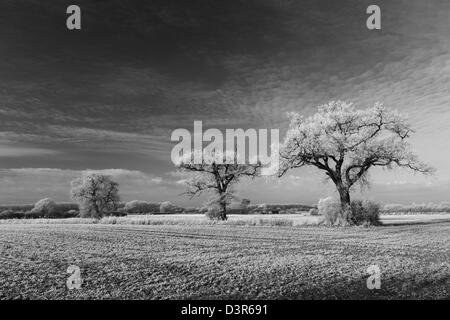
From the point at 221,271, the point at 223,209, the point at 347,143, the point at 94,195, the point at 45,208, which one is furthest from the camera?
the point at 45,208

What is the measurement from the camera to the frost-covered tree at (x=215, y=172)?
1917 inches

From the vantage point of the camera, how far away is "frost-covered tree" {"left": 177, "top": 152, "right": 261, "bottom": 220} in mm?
48688

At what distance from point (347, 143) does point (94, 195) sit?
4368 cm

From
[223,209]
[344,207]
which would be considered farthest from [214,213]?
[344,207]

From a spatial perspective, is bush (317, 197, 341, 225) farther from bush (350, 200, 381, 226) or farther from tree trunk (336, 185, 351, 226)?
bush (350, 200, 381, 226)

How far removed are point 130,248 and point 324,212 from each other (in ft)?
79.0

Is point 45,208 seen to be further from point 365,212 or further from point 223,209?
point 365,212

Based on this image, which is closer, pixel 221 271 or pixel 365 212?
pixel 221 271

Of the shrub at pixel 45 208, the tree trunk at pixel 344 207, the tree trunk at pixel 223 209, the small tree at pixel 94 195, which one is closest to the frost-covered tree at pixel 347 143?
the tree trunk at pixel 344 207

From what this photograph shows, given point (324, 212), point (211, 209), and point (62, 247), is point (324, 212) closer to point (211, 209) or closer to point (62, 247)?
point (211, 209)

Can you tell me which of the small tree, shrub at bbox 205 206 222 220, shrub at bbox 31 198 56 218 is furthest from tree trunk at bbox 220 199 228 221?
shrub at bbox 31 198 56 218

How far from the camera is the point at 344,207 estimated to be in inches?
1470

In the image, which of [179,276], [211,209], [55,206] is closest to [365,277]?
[179,276]
